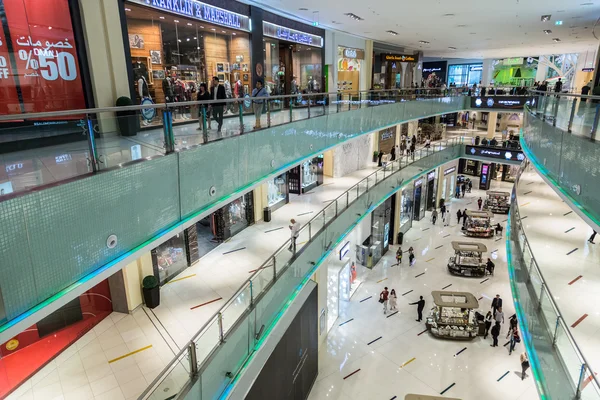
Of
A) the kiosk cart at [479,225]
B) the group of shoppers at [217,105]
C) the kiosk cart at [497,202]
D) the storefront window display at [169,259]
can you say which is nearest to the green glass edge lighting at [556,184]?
the group of shoppers at [217,105]

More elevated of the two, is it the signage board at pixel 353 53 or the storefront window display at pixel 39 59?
the signage board at pixel 353 53

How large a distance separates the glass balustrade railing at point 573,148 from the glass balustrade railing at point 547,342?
5.58 ft

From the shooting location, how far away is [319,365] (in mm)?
12773

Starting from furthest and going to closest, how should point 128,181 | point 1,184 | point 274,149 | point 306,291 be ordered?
point 306,291
point 274,149
point 128,181
point 1,184

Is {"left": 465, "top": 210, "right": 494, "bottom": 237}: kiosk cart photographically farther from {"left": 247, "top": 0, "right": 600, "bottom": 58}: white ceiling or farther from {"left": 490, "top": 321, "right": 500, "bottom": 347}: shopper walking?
{"left": 490, "top": 321, "right": 500, "bottom": 347}: shopper walking

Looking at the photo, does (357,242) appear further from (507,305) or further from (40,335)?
(40,335)

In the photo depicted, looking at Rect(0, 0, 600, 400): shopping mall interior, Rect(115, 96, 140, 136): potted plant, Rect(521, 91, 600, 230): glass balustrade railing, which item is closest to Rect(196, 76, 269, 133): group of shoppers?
Rect(0, 0, 600, 400): shopping mall interior

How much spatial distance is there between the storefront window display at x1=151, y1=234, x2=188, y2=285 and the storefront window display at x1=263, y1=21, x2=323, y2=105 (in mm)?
7775

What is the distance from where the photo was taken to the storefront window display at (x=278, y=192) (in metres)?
16.4

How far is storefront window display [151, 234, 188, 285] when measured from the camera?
36.2 ft

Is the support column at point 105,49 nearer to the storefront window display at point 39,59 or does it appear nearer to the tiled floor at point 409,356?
the storefront window display at point 39,59

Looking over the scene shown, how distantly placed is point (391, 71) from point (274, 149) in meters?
21.9

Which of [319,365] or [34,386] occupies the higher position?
[34,386]

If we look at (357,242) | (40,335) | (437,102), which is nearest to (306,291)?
(40,335)
